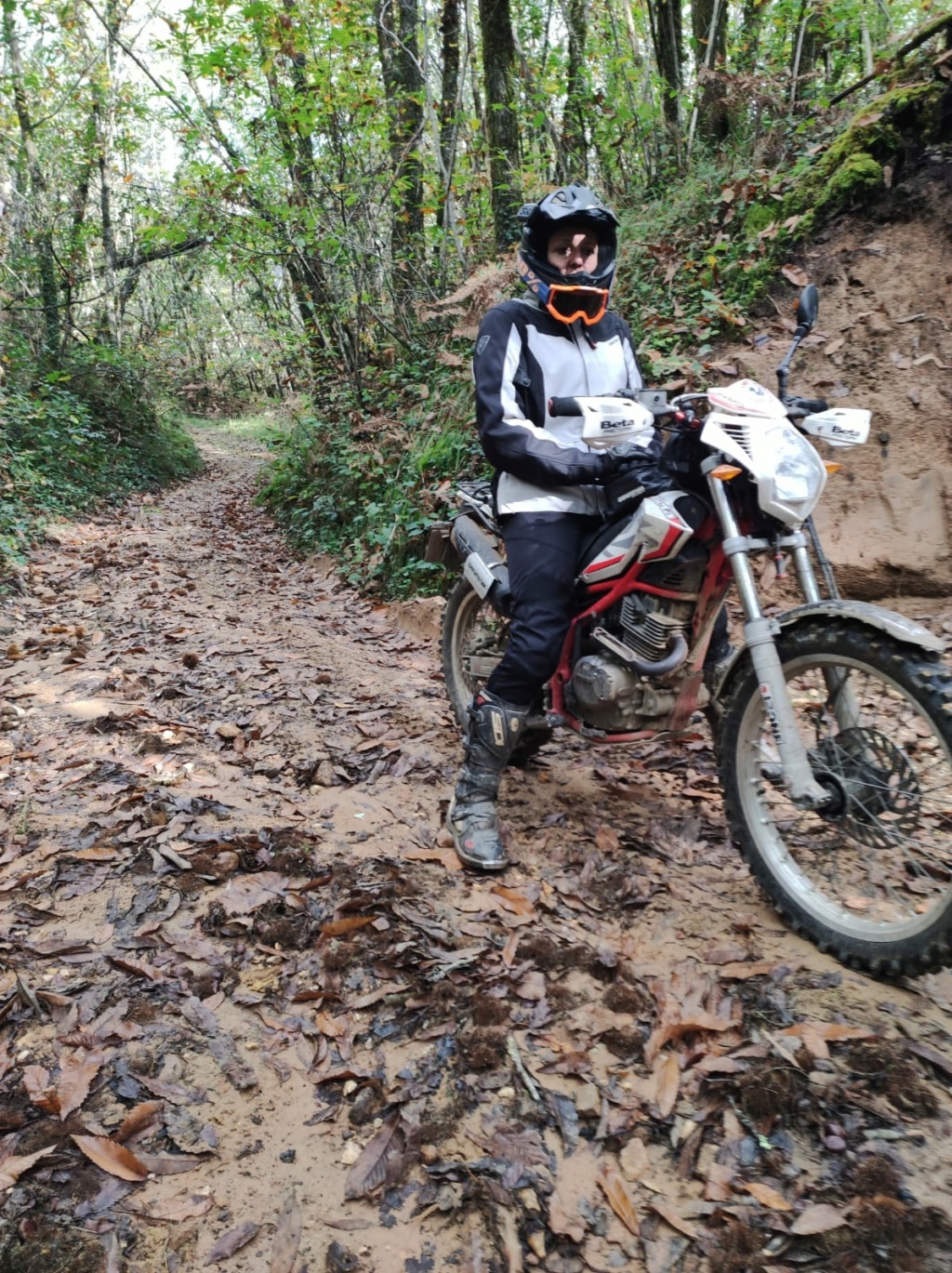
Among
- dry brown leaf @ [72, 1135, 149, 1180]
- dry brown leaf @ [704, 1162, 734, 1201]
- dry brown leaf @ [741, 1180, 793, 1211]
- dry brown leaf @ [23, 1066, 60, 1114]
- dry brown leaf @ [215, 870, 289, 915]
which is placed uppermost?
dry brown leaf @ [215, 870, 289, 915]

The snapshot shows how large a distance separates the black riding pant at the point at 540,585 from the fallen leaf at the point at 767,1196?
1.83 m

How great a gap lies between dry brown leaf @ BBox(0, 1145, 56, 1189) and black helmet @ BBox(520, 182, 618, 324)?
3.12 m

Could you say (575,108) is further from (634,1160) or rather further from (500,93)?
(634,1160)

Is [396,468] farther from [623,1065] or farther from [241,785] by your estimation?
[623,1065]

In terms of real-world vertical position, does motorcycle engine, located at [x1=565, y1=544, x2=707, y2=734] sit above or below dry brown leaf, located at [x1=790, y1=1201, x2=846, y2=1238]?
above

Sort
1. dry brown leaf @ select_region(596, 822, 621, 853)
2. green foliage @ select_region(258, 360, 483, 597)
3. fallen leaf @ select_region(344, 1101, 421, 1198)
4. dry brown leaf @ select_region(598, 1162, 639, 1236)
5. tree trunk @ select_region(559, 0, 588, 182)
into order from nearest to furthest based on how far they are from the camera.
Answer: dry brown leaf @ select_region(598, 1162, 639, 1236), fallen leaf @ select_region(344, 1101, 421, 1198), dry brown leaf @ select_region(596, 822, 621, 853), green foliage @ select_region(258, 360, 483, 597), tree trunk @ select_region(559, 0, 588, 182)

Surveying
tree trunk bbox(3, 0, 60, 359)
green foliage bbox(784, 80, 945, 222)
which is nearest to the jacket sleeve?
green foliage bbox(784, 80, 945, 222)

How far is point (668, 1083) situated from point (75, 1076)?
1545 millimetres

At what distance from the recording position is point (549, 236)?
3.24m

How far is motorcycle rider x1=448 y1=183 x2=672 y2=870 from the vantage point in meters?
3.12

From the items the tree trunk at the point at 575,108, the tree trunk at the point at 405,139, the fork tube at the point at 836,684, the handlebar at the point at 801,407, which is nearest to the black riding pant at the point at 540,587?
the fork tube at the point at 836,684

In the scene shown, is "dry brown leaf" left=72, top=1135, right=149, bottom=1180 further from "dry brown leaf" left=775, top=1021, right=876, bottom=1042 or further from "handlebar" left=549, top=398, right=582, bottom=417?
"handlebar" left=549, top=398, right=582, bottom=417

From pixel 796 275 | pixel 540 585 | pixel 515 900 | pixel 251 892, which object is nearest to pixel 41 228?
pixel 796 275

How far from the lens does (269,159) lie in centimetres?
998
